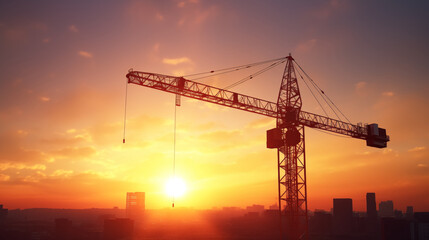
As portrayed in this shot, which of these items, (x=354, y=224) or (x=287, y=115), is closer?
(x=287, y=115)

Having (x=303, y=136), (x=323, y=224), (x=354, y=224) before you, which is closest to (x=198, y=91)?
(x=303, y=136)

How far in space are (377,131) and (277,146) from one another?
30.1 meters

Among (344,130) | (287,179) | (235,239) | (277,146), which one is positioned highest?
(344,130)

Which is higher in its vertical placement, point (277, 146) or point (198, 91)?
point (198, 91)

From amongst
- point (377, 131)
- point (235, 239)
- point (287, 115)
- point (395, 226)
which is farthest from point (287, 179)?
point (235, 239)

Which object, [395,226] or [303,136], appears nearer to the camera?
[303,136]

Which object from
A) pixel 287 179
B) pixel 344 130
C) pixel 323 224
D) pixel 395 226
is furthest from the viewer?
pixel 323 224

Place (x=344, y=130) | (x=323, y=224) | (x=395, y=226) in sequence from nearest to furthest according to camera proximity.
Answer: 1. (x=344, y=130)
2. (x=395, y=226)
3. (x=323, y=224)

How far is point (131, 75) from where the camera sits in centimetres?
5875

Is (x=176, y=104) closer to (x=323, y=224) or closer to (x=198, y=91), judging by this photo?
(x=198, y=91)

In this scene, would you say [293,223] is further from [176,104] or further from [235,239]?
[235,239]

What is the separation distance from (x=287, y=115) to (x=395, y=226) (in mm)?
96329

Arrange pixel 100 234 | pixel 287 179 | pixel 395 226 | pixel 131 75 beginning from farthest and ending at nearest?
pixel 100 234 → pixel 395 226 → pixel 287 179 → pixel 131 75

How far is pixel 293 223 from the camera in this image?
65062mm
